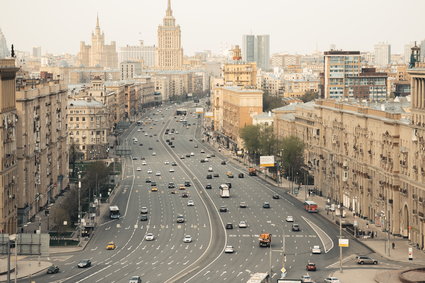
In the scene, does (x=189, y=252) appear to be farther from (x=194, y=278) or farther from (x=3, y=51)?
(x=3, y=51)

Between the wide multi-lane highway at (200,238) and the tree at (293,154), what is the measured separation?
15.6 feet

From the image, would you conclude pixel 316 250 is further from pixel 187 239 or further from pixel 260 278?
pixel 260 278

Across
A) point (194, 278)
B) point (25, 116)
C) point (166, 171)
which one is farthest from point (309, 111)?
point (194, 278)

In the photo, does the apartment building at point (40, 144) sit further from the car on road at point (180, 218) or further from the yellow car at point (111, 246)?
the car on road at point (180, 218)

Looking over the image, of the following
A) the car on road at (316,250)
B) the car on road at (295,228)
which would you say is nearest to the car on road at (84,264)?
the car on road at (316,250)

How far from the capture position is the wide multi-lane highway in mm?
84688

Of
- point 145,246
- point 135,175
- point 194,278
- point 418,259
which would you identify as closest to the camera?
point 194,278

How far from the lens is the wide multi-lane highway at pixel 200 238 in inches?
3334

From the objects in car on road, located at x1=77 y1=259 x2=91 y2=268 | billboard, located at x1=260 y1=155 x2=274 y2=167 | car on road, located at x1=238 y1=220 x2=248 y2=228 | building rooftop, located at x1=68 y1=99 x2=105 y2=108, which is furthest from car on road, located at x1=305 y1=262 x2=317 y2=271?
building rooftop, located at x1=68 y1=99 x2=105 y2=108

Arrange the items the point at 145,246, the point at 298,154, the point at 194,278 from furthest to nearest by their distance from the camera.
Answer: the point at 298,154 < the point at 145,246 < the point at 194,278

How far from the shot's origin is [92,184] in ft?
436

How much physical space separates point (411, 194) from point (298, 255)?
51.3 feet

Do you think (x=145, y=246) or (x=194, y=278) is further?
(x=145, y=246)

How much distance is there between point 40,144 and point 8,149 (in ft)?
75.7
